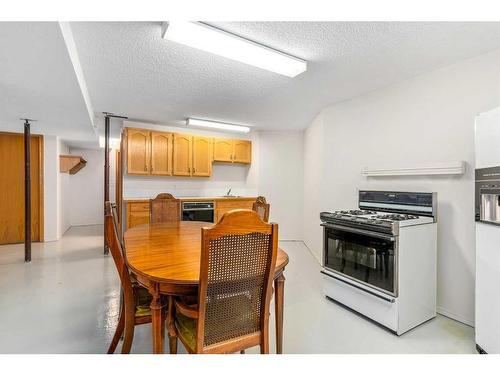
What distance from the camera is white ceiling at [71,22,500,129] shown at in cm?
185

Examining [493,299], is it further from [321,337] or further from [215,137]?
[215,137]

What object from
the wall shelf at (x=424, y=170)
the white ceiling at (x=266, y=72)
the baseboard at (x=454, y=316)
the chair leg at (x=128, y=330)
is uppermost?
the white ceiling at (x=266, y=72)

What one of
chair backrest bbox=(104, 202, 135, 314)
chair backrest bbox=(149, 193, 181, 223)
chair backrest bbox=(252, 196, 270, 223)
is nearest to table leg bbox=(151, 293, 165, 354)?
chair backrest bbox=(104, 202, 135, 314)

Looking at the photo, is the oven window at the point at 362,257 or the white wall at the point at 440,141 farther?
the white wall at the point at 440,141

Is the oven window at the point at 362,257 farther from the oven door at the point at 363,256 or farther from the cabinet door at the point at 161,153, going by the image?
the cabinet door at the point at 161,153

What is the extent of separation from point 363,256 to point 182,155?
3.65 metres

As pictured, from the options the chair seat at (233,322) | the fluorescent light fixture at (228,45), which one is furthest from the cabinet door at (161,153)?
the chair seat at (233,322)

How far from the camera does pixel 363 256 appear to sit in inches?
90.1

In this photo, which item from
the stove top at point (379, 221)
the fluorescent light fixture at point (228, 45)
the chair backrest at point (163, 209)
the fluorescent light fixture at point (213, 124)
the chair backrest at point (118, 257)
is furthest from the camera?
the fluorescent light fixture at point (213, 124)

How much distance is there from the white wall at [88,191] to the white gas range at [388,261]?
22.7 ft

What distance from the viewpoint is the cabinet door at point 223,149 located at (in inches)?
201

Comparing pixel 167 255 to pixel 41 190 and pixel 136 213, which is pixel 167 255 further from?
pixel 41 190

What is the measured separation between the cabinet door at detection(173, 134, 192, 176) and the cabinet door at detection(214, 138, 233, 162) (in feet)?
1.76

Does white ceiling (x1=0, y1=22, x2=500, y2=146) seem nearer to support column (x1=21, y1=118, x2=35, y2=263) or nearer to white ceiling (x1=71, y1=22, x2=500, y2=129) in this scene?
white ceiling (x1=71, y1=22, x2=500, y2=129)
